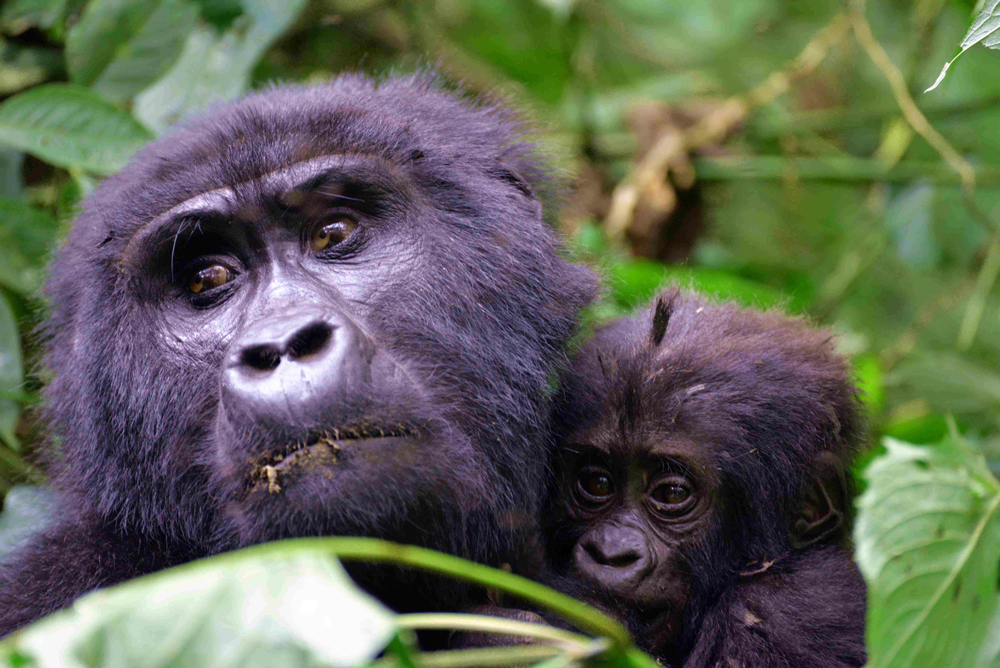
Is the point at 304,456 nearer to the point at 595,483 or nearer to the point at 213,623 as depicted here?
the point at 213,623

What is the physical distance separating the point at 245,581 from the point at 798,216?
Result: 630cm

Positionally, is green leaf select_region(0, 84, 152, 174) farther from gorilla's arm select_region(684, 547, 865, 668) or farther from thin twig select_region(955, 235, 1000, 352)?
thin twig select_region(955, 235, 1000, 352)

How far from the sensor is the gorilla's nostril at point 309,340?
6.42ft

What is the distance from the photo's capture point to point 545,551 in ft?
8.36

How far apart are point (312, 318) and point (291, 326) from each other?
0.05m

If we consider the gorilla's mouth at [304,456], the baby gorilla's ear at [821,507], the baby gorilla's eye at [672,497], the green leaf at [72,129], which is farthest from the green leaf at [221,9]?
the baby gorilla's ear at [821,507]

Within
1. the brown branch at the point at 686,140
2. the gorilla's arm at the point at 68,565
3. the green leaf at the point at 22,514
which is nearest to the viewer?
the gorilla's arm at the point at 68,565

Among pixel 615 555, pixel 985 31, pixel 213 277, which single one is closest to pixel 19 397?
pixel 213 277

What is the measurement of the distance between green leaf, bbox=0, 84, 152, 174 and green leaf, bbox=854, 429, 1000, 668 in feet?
7.71

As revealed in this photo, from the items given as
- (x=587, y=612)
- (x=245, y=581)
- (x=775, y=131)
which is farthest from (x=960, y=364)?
(x=245, y=581)

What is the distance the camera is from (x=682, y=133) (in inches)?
203

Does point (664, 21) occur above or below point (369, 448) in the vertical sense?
below

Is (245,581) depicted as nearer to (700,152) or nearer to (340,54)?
(700,152)

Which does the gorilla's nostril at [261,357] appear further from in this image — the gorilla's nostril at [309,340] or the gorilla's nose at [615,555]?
the gorilla's nose at [615,555]
